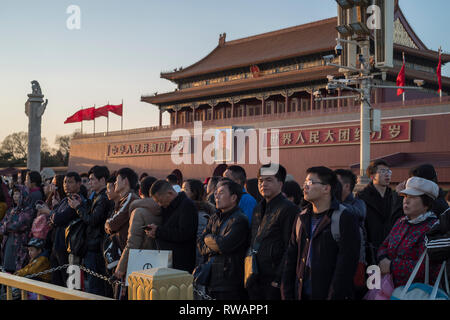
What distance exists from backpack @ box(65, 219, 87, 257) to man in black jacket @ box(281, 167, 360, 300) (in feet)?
8.60

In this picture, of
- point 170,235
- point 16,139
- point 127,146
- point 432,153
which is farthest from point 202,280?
point 16,139

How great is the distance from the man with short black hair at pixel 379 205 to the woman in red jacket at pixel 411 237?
110 centimetres

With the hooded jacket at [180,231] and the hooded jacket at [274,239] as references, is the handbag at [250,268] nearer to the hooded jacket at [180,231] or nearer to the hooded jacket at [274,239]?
the hooded jacket at [274,239]

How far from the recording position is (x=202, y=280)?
156 inches

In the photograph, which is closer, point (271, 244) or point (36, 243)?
point (271, 244)

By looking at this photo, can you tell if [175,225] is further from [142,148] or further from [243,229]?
[142,148]

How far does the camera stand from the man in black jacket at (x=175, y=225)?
14.4 feet

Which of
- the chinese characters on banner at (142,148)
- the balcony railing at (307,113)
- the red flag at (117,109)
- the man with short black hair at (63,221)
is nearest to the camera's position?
the man with short black hair at (63,221)

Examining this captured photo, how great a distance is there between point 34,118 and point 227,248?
15689 mm

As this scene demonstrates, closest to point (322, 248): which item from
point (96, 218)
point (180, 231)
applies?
point (180, 231)

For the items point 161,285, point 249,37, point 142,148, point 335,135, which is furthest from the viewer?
point 249,37

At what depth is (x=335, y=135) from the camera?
21.9 meters

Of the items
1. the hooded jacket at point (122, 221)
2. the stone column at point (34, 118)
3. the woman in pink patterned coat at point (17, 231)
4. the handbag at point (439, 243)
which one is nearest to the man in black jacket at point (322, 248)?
the handbag at point (439, 243)

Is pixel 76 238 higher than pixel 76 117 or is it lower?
lower
